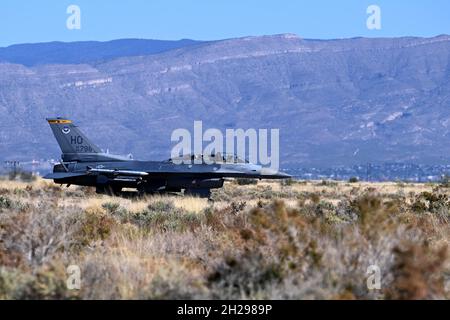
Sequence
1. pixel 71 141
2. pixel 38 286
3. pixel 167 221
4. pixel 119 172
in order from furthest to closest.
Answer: pixel 71 141
pixel 119 172
pixel 167 221
pixel 38 286

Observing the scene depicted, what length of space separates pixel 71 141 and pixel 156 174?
3933 mm

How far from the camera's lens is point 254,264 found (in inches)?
427

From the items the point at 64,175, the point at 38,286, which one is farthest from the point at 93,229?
the point at 64,175

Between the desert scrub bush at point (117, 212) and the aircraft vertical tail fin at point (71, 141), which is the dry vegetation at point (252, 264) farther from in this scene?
the aircraft vertical tail fin at point (71, 141)

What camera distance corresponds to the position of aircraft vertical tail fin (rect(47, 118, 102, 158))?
1431 inches

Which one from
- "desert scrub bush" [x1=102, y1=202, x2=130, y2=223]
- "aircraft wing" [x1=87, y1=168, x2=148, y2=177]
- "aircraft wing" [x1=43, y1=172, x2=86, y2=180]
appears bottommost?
"desert scrub bush" [x1=102, y1=202, x2=130, y2=223]

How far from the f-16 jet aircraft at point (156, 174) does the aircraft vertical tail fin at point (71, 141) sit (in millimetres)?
661

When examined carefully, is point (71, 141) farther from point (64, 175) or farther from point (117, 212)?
point (117, 212)

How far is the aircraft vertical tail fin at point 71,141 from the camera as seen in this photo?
36344 millimetres

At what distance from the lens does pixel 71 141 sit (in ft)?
120

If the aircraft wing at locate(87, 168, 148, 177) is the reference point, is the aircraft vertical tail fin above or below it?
above

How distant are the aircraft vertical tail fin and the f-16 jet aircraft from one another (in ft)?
2.17

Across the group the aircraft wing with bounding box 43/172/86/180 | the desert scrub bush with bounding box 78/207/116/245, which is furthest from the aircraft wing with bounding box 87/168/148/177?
the desert scrub bush with bounding box 78/207/116/245

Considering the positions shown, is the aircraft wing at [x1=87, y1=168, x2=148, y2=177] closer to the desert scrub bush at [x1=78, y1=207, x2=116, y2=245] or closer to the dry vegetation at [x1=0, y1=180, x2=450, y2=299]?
the desert scrub bush at [x1=78, y1=207, x2=116, y2=245]
